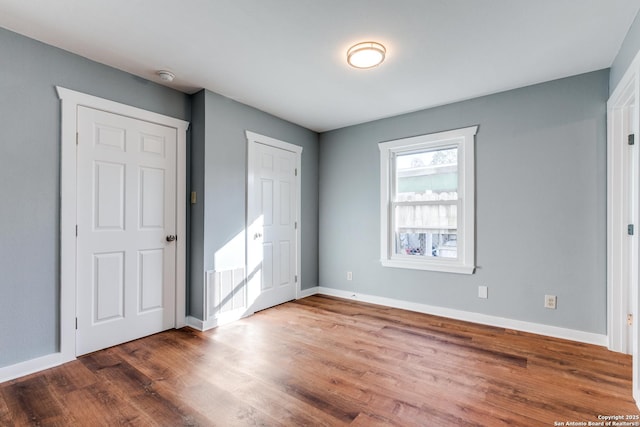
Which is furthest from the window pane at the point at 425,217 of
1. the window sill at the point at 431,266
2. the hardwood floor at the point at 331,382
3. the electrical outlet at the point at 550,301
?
the hardwood floor at the point at 331,382

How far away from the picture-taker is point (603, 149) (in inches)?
107

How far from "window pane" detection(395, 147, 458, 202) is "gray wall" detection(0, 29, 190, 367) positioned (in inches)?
136

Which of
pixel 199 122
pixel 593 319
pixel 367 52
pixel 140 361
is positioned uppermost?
pixel 367 52

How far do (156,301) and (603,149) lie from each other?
4.42 m

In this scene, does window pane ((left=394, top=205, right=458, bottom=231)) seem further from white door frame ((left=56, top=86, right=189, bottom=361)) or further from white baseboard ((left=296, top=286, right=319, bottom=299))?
white door frame ((left=56, top=86, right=189, bottom=361))

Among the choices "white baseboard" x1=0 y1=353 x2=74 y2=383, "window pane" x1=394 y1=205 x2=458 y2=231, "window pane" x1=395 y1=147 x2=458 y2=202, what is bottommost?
"white baseboard" x1=0 y1=353 x2=74 y2=383

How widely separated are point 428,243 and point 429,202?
0.51 metres

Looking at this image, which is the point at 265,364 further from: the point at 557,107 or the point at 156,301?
the point at 557,107

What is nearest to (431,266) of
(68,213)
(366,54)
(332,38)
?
(366,54)

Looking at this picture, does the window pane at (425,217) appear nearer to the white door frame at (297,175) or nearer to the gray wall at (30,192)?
the white door frame at (297,175)

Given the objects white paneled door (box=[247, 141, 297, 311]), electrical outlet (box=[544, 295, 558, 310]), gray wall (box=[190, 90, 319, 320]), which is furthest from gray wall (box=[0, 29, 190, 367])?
electrical outlet (box=[544, 295, 558, 310])

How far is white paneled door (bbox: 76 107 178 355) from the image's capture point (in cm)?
254

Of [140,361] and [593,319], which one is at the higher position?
[593,319]

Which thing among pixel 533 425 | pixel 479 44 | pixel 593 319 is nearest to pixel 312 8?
pixel 479 44
